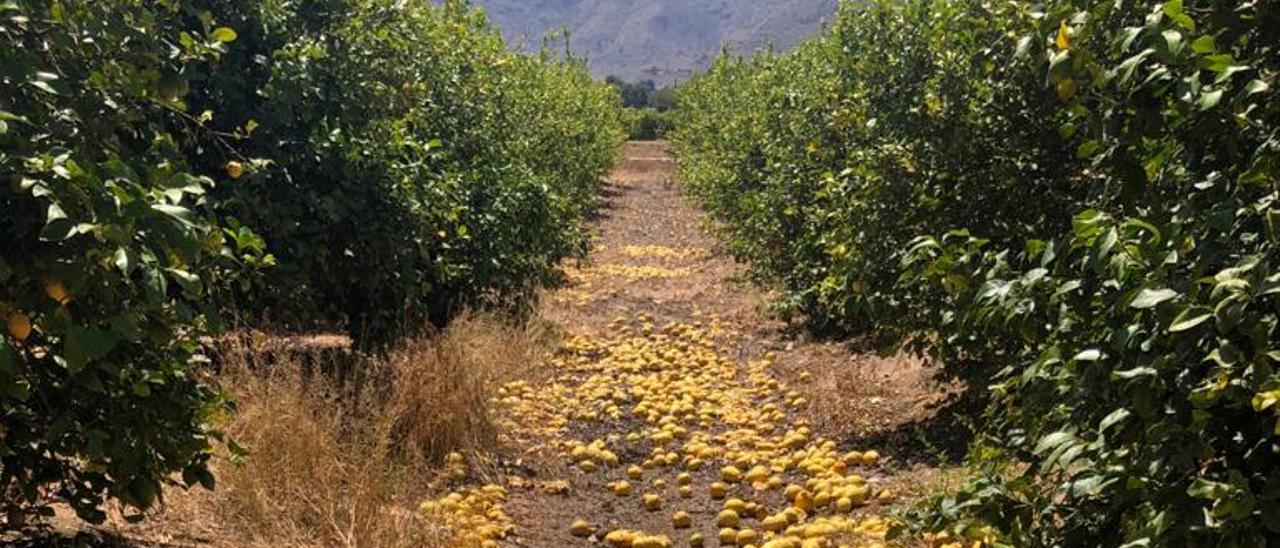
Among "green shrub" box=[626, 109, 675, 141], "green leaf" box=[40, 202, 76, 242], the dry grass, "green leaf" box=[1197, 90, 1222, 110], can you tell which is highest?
"green leaf" box=[1197, 90, 1222, 110]

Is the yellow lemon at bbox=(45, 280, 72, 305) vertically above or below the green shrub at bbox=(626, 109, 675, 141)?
above

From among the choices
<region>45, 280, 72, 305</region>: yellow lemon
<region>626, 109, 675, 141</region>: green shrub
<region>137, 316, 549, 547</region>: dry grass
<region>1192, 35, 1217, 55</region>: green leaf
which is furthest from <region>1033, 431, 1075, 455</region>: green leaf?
<region>626, 109, 675, 141</region>: green shrub

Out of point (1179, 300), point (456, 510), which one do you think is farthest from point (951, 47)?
point (1179, 300)

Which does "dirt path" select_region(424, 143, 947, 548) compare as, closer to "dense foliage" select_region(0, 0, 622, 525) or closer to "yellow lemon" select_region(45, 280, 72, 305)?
"dense foliage" select_region(0, 0, 622, 525)

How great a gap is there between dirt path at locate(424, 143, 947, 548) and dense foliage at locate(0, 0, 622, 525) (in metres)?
1.30

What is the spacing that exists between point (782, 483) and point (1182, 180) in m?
3.78

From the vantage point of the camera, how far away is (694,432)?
273 inches

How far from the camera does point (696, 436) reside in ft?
22.0

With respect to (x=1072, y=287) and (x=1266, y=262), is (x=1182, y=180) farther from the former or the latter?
(x=1266, y=262)

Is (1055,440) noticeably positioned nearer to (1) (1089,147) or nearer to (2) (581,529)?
(1) (1089,147)

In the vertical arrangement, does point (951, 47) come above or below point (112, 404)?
above

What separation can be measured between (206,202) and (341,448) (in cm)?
231

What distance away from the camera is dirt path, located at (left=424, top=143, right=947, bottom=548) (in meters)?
5.13

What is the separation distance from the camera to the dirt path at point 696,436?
16.8ft
